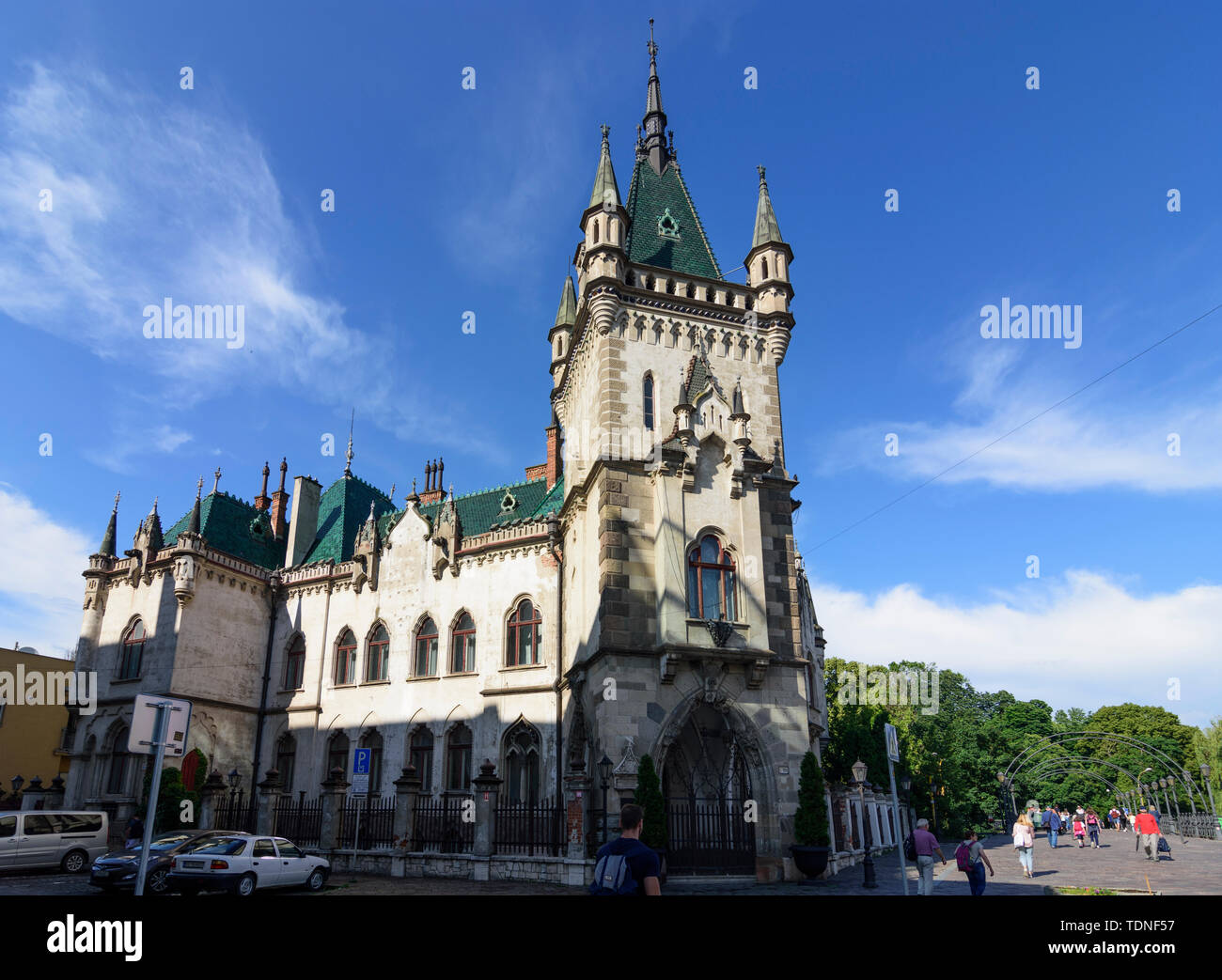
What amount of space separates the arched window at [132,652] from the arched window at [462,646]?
41.0ft

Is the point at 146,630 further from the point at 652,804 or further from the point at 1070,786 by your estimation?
the point at 1070,786

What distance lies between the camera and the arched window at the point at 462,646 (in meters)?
30.7

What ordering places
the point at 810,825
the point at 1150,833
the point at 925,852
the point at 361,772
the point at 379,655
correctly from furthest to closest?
the point at 379,655
the point at 1150,833
the point at 810,825
the point at 361,772
the point at 925,852

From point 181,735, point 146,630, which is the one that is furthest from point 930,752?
point 181,735

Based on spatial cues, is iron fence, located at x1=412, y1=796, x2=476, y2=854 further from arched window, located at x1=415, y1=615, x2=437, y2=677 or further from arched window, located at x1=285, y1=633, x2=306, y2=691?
arched window, located at x1=285, y1=633, x2=306, y2=691

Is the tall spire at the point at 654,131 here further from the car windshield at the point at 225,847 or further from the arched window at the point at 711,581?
the car windshield at the point at 225,847

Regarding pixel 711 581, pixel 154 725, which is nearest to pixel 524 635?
pixel 711 581

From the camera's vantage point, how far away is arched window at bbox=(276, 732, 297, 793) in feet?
108

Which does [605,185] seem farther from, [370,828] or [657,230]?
[370,828]

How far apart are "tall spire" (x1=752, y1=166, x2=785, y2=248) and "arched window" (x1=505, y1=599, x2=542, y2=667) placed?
1598 cm

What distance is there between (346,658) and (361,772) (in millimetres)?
14470

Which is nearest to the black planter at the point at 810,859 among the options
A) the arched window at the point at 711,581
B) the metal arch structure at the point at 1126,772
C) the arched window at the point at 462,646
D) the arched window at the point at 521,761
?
the arched window at the point at 711,581

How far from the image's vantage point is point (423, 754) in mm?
30578
